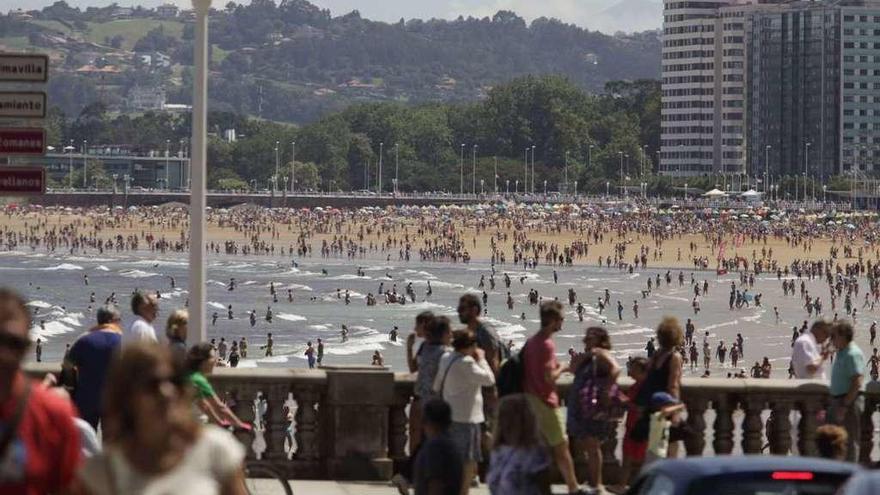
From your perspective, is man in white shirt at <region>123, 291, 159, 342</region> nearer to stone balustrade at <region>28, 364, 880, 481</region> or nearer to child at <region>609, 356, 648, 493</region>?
stone balustrade at <region>28, 364, 880, 481</region>

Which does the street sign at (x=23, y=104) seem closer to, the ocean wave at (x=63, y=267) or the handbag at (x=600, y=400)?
the handbag at (x=600, y=400)

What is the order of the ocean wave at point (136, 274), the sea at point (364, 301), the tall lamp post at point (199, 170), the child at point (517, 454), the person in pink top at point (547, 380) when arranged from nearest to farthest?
the child at point (517, 454)
the person in pink top at point (547, 380)
the tall lamp post at point (199, 170)
the sea at point (364, 301)
the ocean wave at point (136, 274)

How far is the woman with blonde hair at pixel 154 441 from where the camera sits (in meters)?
5.45

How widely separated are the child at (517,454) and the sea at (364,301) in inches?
1901

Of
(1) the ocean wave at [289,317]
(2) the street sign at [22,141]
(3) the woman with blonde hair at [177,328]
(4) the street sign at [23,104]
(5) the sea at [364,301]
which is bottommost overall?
(1) the ocean wave at [289,317]

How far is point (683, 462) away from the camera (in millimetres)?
8633

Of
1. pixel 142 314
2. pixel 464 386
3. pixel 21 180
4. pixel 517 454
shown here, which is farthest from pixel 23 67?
pixel 517 454

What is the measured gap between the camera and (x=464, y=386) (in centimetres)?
1197

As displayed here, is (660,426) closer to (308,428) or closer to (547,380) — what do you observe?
(547,380)

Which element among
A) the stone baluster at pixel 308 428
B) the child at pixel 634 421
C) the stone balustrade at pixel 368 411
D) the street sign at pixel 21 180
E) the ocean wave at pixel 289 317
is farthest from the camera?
the ocean wave at pixel 289 317

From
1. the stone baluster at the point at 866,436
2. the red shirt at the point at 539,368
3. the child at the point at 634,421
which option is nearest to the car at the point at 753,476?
the red shirt at the point at 539,368

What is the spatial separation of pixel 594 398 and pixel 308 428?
2229 mm

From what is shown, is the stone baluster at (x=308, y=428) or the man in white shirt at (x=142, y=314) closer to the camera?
the man in white shirt at (x=142, y=314)

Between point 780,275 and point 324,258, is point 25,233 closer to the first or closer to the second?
point 324,258
